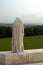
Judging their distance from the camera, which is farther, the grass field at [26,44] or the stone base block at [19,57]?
the grass field at [26,44]

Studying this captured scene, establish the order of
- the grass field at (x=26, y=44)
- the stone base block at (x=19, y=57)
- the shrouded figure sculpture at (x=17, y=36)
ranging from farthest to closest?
the grass field at (x=26, y=44) < the shrouded figure sculpture at (x=17, y=36) < the stone base block at (x=19, y=57)

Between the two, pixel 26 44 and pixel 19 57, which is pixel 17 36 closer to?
pixel 19 57

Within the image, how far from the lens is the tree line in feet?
39.9

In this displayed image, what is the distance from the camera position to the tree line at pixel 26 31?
12156 mm

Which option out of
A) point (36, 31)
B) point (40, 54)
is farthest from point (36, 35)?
point (40, 54)

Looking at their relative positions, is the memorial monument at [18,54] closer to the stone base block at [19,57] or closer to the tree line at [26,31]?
the stone base block at [19,57]

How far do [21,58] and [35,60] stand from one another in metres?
0.45

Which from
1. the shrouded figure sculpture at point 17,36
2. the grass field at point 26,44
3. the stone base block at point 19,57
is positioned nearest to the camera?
the stone base block at point 19,57

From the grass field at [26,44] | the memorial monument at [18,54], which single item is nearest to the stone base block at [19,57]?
the memorial monument at [18,54]

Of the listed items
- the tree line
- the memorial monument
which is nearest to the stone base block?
the memorial monument

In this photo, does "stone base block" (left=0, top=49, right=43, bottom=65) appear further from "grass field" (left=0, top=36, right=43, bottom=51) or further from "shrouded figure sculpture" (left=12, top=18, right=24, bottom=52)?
"grass field" (left=0, top=36, right=43, bottom=51)

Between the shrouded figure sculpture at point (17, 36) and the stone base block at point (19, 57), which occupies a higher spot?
the shrouded figure sculpture at point (17, 36)

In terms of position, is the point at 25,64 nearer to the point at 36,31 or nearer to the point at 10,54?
the point at 10,54

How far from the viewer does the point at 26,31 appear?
43.5ft
